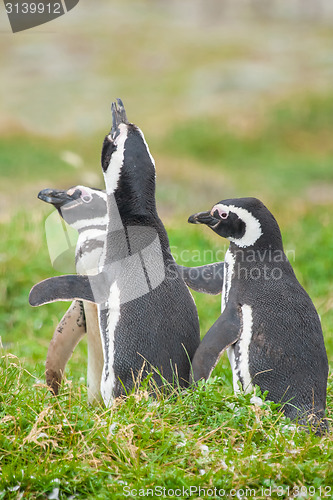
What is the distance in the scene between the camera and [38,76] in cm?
3334

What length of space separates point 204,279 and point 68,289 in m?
0.96

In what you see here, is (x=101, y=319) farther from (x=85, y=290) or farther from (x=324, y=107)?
(x=324, y=107)

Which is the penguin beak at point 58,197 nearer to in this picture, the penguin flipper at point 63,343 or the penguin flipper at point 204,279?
the penguin flipper at point 63,343

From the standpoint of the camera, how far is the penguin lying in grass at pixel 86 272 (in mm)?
4441

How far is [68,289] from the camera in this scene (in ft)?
13.1

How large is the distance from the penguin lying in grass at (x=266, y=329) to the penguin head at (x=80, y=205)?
0.94 metres

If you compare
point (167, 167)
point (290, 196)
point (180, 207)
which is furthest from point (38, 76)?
point (180, 207)

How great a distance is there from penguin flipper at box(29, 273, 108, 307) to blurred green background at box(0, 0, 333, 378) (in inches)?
44.7

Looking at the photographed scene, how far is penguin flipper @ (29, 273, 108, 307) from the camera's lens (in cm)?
395

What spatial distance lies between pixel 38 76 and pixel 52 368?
30.9 meters

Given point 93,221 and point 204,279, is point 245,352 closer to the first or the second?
point 204,279

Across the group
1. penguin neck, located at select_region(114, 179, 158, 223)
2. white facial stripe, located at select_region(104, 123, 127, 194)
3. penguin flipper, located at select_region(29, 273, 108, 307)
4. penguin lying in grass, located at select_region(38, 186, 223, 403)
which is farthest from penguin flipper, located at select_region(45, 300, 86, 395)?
→ white facial stripe, located at select_region(104, 123, 127, 194)

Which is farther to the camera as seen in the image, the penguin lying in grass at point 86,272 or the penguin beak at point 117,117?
the penguin lying in grass at point 86,272

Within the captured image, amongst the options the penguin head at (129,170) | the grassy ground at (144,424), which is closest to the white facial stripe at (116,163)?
the penguin head at (129,170)
